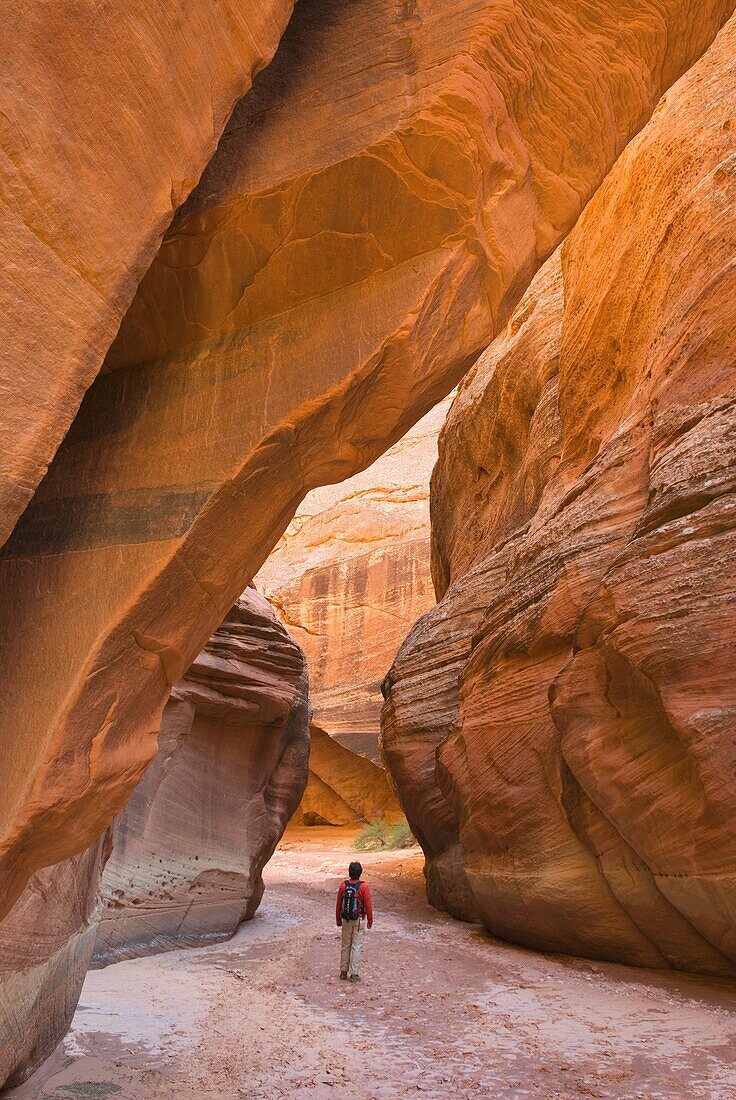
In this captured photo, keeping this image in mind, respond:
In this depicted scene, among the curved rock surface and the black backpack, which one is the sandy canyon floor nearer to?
the black backpack

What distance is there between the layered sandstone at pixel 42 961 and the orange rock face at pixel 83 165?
11.0ft

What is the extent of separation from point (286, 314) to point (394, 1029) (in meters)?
5.90

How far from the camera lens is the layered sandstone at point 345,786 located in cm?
2716

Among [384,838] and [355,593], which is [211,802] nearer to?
[384,838]

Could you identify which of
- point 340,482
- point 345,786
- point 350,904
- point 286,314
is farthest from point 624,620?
point 345,786

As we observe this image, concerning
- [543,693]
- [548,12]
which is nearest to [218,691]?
[543,693]

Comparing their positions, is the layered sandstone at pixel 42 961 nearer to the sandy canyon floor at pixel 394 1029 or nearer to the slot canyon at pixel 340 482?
the slot canyon at pixel 340 482

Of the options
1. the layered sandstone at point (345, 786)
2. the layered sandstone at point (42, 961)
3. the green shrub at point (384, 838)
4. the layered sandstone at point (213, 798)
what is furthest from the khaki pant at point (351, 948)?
the layered sandstone at point (345, 786)

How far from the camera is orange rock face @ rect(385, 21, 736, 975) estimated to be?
7.56m

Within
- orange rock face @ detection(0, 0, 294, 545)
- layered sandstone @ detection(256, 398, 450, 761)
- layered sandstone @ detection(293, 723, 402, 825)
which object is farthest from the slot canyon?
layered sandstone @ detection(293, 723, 402, 825)

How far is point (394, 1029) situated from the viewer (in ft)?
22.3

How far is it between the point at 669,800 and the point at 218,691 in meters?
6.56

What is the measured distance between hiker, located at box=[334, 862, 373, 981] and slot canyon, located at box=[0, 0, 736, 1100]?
43 millimetres

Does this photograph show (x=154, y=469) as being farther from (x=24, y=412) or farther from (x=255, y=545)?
(x=24, y=412)
